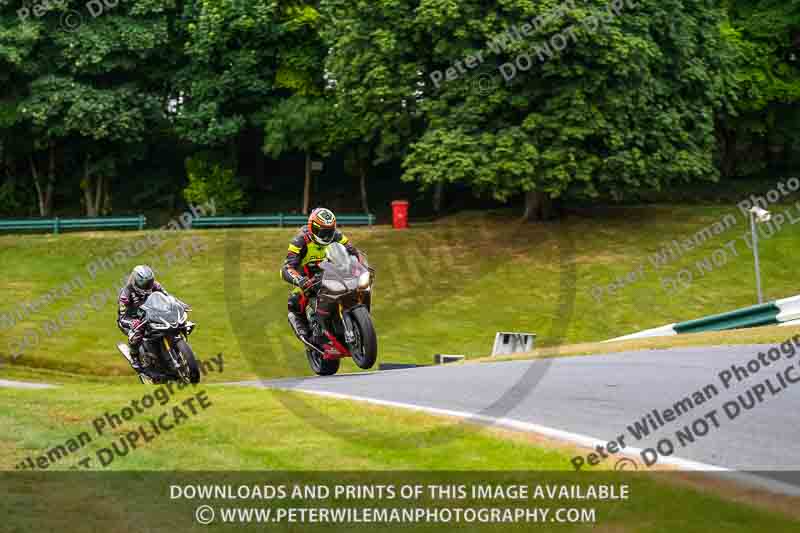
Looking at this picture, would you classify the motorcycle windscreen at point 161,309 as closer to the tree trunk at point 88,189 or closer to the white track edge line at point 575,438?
the white track edge line at point 575,438

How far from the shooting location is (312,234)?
16.4m

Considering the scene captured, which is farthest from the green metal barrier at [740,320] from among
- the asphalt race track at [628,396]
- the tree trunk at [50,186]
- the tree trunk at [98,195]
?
the tree trunk at [50,186]

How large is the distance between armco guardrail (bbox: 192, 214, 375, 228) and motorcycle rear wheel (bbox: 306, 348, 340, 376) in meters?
28.4

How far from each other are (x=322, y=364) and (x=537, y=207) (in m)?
26.9

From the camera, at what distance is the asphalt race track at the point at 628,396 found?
9.12 meters

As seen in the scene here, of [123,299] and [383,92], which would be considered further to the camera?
[383,92]

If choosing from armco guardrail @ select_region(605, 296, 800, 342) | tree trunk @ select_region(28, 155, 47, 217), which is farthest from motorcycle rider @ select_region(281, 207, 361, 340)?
tree trunk @ select_region(28, 155, 47, 217)

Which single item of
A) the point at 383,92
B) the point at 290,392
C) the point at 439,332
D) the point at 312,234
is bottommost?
the point at 439,332

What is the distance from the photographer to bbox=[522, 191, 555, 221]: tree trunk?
42938 mm

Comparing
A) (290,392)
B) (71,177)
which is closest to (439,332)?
(290,392)

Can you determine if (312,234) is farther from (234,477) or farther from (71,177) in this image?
(71,177)

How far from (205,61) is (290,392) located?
37.5 meters

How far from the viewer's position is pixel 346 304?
15797 mm

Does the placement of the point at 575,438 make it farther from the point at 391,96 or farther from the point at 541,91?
the point at 391,96
